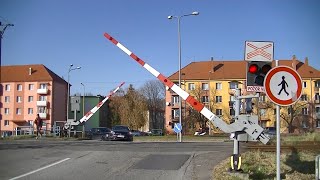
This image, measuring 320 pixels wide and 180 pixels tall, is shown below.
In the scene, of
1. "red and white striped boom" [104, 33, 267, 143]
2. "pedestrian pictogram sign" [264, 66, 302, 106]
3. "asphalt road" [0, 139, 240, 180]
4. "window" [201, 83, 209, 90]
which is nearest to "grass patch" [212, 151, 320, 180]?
"asphalt road" [0, 139, 240, 180]

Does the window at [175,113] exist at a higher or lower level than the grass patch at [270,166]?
higher

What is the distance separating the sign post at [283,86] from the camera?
777cm

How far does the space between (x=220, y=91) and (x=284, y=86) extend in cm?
7770

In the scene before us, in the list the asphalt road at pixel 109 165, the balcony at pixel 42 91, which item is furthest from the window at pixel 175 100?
the asphalt road at pixel 109 165

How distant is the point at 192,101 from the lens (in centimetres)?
1180

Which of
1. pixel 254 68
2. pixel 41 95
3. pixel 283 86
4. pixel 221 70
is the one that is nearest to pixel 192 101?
pixel 254 68

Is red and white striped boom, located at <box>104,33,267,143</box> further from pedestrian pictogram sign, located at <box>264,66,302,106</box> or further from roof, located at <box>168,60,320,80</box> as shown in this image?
roof, located at <box>168,60,320,80</box>

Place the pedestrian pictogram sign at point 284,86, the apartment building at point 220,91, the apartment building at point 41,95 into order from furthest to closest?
the apartment building at point 41,95
the apartment building at point 220,91
the pedestrian pictogram sign at point 284,86

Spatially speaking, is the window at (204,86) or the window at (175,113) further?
the window at (204,86)

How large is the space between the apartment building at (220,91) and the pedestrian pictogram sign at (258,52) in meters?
66.7

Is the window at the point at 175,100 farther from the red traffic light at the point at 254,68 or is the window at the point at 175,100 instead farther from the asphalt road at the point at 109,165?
the red traffic light at the point at 254,68

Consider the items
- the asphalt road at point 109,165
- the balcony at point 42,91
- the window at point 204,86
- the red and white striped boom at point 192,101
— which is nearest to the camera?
the red and white striped boom at point 192,101

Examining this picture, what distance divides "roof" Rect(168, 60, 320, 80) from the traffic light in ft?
240

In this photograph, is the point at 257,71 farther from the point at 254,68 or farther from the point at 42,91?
the point at 42,91
